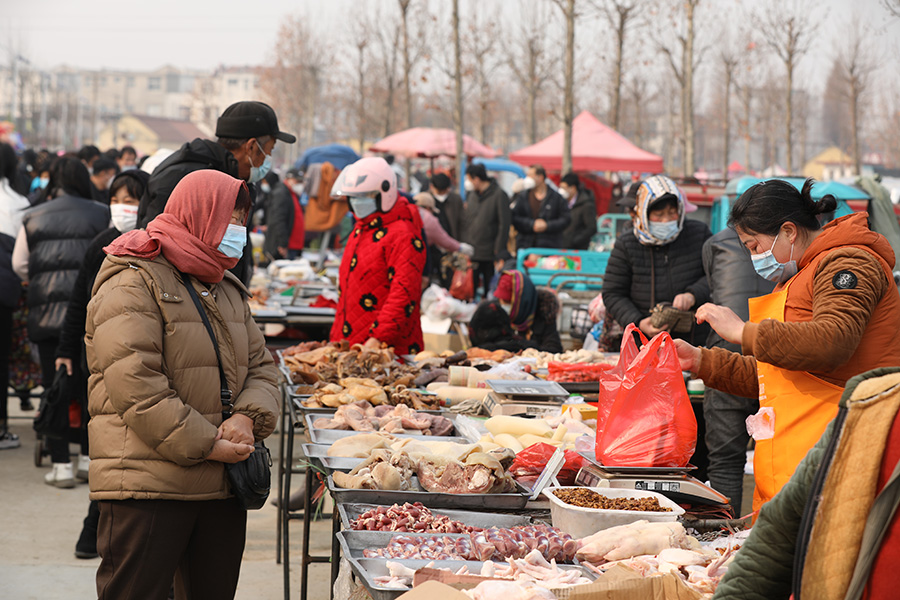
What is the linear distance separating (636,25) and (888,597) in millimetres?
21754

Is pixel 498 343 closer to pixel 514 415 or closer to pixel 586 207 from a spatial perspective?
pixel 514 415

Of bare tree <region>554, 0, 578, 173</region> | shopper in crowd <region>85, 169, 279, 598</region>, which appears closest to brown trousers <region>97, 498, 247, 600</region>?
shopper in crowd <region>85, 169, 279, 598</region>

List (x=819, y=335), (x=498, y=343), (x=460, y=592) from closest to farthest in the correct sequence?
(x=460, y=592)
(x=819, y=335)
(x=498, y=343)

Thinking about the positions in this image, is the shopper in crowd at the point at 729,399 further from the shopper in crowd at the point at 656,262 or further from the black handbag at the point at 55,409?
the black handbag at the point at 55,409

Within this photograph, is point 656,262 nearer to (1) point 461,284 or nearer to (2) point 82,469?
(2) point 82,469

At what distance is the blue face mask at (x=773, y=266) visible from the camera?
10.2ft

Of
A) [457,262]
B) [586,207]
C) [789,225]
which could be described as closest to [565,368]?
[789,225]

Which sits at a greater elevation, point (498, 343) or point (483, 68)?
point (483, 68)

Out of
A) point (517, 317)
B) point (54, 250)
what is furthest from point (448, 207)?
point (54, 250)

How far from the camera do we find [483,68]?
103ft

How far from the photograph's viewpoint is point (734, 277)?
15.6 ft

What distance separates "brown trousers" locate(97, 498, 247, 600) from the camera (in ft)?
9.58

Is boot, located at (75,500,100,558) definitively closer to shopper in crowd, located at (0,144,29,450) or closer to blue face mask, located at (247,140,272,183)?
blue face mask, located at (247,140,272,183)

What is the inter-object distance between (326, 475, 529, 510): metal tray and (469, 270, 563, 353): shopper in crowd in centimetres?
400
